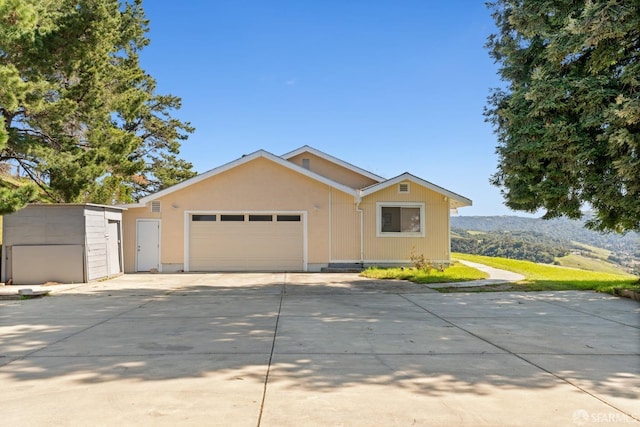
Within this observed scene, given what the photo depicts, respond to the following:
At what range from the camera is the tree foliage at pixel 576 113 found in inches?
341

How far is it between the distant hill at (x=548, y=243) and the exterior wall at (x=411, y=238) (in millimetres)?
3608

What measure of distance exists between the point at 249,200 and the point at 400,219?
A: 19.9ft

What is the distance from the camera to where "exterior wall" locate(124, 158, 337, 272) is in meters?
16.1

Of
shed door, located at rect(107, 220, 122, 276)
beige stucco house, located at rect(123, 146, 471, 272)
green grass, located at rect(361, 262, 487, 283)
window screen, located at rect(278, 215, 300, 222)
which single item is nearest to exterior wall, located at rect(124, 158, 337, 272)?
beige stucco house, located at rect(123, 146, 471, 272)

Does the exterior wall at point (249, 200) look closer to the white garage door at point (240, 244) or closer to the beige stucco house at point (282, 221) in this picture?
the beige stucco house at point (282, 221)

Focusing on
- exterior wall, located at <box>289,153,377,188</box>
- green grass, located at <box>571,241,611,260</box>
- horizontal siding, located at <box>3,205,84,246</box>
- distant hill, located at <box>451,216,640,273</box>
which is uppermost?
exterior wall, located at <box>289,153,377,188</box>

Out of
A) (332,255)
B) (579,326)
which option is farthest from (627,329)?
(332,255)

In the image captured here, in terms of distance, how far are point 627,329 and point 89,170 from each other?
57.2 ft

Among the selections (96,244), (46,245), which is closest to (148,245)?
(96,244)

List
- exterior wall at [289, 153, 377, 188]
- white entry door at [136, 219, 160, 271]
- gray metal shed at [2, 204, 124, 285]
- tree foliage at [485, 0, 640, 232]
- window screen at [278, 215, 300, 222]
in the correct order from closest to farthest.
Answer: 1. tree foliage at [485, 0, 640, 232]
2. gray metal shed at [2, 204, 124, 285]
3. white entry door at [136, 219, 160, 271]
4. window screen at [278, 215, 300, 222]
5. exterior wall at [289, 153, 377, 188]

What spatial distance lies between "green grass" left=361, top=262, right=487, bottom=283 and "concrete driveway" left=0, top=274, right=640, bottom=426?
3999 mm
